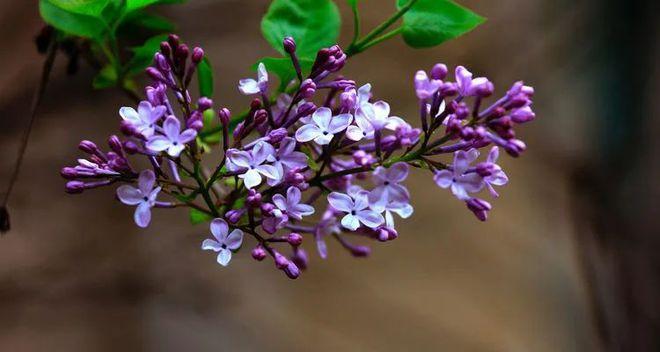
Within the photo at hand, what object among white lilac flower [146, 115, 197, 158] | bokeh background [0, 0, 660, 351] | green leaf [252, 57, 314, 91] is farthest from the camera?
bokeh background [0, 0, 660, 351]

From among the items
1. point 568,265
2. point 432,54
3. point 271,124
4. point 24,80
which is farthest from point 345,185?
point 568,265

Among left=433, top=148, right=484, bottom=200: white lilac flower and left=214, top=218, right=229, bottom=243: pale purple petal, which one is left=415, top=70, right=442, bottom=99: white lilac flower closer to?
left=433, top=148, right=484, bottom=200: white lilac flower

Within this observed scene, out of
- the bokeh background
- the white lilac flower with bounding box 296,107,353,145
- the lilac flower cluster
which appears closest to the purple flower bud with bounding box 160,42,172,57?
→ the lilac flower cluster

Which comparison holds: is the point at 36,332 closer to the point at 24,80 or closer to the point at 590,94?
the point at 24,80

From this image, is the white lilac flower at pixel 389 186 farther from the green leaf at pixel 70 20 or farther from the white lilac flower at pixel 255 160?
the green leaf at pixel 70 20

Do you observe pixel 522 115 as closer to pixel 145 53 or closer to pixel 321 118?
pixel 321 118

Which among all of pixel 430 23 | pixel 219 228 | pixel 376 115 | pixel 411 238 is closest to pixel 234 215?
pixel 219 228
